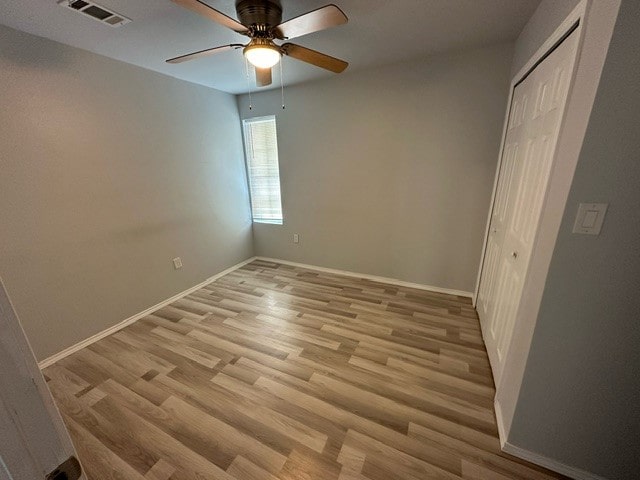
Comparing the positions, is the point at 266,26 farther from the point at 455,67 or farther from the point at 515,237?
the point at 515,237

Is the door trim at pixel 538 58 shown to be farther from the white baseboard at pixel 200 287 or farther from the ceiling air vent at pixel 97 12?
the ceiling air vent at pixel 97 12

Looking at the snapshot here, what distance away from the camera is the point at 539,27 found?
5.07ft

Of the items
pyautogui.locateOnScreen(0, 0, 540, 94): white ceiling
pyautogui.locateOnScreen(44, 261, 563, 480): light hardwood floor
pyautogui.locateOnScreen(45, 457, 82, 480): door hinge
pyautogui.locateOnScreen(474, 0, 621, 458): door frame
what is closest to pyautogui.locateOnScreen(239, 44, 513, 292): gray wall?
pyautogui.locateOnScreen(0, 0, 540, 94): white ceiling

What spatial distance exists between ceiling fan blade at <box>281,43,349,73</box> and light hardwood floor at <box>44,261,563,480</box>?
6.85 ft

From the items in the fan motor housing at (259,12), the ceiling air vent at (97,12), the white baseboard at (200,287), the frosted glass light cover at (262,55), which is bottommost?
the white baseboard at (200,287)

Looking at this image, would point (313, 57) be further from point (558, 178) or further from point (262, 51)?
point (558, 178)

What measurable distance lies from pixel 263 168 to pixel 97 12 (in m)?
2.21

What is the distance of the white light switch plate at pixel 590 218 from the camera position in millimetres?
970

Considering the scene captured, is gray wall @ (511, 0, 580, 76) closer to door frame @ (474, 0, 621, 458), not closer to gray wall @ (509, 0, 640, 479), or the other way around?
door frame @ (474, 0, 621, 458)

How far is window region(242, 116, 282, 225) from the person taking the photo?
347cm

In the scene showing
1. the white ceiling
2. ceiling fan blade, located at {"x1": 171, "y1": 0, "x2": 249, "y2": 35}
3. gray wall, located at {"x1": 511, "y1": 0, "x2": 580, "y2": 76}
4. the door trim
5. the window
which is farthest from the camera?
the window

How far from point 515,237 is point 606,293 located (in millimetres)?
685

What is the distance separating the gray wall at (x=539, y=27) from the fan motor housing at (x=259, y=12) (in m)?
1.44

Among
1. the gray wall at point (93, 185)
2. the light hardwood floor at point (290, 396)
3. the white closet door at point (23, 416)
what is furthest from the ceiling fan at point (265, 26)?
the light hardwood floor at point (290, 396)
